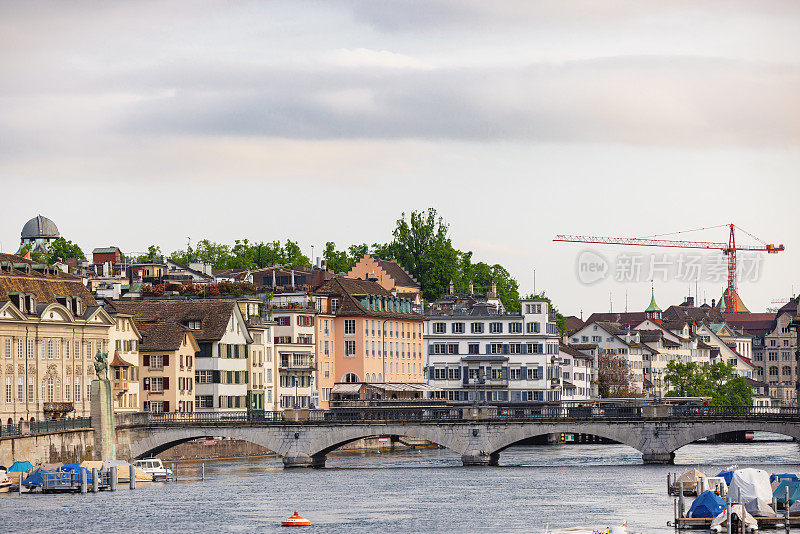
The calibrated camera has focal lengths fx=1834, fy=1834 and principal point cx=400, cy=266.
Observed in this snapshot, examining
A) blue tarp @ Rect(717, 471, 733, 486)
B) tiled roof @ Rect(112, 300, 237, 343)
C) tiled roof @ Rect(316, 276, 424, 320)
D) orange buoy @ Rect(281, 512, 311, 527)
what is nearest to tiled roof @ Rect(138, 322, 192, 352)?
tiled roof @ Rect(112, 300, 237, 343)

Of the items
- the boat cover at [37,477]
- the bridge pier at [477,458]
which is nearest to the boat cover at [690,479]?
Answer: the bridge pier at [477,458]

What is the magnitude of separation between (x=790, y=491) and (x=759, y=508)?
3.55 metres

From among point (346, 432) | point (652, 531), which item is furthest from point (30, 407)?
point (652, 531)

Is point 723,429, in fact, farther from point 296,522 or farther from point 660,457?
point 296,522

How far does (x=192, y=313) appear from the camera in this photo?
158m

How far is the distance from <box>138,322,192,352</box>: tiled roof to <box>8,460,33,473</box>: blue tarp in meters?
41.1

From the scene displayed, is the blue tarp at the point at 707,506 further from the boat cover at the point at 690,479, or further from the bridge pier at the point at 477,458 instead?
the bridge pier at the point at 477,458

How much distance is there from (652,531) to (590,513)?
376 inches

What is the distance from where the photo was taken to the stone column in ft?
401

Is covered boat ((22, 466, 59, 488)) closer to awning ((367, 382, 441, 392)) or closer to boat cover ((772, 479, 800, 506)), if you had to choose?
boat cover ((772, 479, 800, 506))

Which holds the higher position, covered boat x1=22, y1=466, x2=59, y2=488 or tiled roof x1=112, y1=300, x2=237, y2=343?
tiled roof x1=112, y1=300, x2=237, y2=343

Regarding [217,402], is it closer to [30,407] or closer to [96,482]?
[30,407]

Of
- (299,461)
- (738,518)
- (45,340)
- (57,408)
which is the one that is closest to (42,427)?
(57,408)

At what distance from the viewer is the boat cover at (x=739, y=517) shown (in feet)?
263
